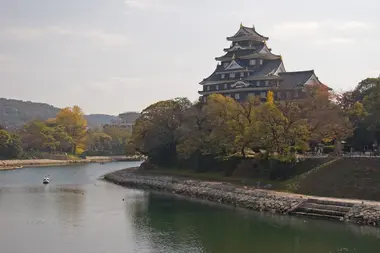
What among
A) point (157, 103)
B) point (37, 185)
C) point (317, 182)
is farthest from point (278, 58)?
point (37, 185)

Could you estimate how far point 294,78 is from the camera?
57.1m

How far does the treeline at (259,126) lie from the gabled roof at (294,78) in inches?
169

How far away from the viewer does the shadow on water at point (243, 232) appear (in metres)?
25.0

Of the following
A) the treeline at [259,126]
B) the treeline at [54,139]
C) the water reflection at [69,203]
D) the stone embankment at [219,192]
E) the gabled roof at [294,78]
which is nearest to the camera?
the water reflection at [69,203]

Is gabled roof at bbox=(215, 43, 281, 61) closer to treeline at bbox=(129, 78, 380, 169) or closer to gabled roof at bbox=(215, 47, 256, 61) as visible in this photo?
gabled roof at bbox=(215, 47, 256, 61)

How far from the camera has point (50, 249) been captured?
81.0 ft

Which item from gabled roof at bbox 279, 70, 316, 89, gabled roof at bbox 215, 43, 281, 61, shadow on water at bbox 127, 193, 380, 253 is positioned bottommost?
shadow on water at bbox 127, 193, 380, 253

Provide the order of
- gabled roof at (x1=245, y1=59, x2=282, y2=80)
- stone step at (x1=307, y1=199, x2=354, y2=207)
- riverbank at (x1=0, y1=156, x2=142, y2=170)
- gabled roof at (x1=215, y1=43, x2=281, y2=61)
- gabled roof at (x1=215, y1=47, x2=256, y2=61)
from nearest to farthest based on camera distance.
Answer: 1. stone step at (x1=307, y1=199, x2=354, y2=207)
2. gabled roof at (x1=245, y1=59, x2=282, y2=80)
3. gabled roof at (x1=215, y1=43, x2=281, y2=61)
4. gabled roof at (x1=215, y1=47, x2=256, y2=61)
5. riverbank at (x1=0, y1=156, x2=142, y2=170)

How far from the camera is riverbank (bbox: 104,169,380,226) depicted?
96.4 feet

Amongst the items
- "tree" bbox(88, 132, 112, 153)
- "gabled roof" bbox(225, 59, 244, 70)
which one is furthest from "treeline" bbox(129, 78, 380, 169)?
"tree" bbox(88, 132, 112, 153)

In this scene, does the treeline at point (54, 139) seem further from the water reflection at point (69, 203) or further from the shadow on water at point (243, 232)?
the shadow on water at point (243, 232)

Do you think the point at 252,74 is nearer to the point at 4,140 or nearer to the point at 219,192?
the point at 219,192

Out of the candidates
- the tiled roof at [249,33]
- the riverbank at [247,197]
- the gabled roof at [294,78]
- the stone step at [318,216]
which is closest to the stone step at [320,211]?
the stone step at [318,216]

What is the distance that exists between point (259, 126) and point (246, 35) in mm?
25344
